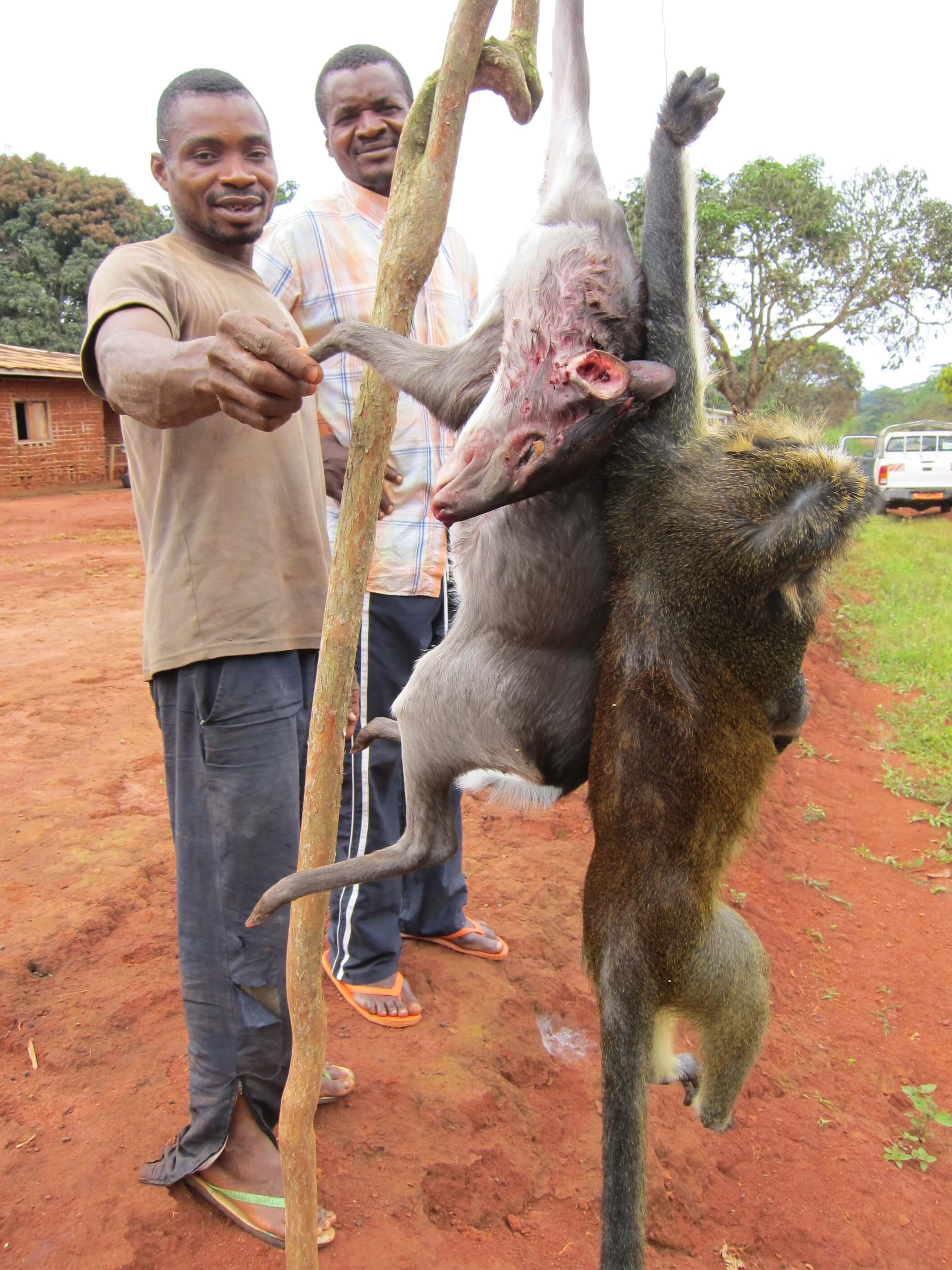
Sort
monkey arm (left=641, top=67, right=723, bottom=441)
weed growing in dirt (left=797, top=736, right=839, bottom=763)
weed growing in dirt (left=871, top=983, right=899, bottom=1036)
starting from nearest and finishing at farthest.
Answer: monkey arm (left=641, top=67, right=723, bottom=441)
weed growing in dirt (left=871, top=983, right=899, bottom=1036)
weed growing in dirt (left=797, top=736, right=839, bottom=763)

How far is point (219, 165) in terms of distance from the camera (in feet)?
7.66

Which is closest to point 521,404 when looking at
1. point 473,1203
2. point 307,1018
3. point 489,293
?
point 489,293

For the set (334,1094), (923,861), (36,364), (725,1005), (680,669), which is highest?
(36,364)

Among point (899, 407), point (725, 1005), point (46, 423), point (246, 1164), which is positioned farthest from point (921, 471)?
point (899, 407)

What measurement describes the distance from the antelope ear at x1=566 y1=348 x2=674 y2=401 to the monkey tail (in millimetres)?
1349

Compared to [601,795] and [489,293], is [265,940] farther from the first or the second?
[489,293]

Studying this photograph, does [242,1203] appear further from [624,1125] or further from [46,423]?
[46,423]

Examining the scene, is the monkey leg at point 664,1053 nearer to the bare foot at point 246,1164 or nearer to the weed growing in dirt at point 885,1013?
the bare foot at point 246,1164

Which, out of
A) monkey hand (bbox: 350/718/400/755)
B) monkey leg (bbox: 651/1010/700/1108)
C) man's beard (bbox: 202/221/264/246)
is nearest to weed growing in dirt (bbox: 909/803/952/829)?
monkey leg (bbox: 651/1010/700/1108)

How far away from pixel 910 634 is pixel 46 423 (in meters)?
17.8

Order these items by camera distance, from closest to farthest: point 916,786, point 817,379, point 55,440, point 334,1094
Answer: point 334,1094, point 916,786, point 55,440, point 817,379

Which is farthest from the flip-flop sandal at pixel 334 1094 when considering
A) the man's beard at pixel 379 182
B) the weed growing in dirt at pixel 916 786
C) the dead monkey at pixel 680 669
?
the weed growing in dirt at pixel 916 786

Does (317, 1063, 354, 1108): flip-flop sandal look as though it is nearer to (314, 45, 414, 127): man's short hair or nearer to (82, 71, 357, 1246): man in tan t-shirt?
(82, 71, 357, 1246): man in tan t-shirt

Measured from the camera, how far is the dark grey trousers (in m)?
2.41
